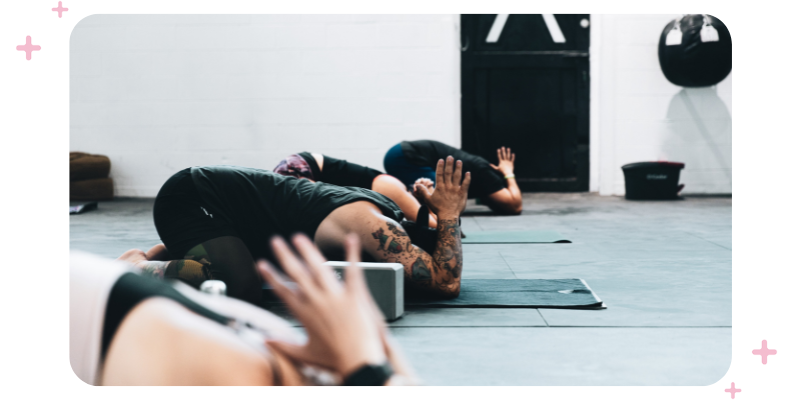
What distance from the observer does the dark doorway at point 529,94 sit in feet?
19.7

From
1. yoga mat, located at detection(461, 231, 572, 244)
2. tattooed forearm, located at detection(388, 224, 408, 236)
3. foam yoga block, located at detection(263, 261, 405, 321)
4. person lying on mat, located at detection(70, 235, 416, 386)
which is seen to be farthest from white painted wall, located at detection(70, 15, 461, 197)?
person lying on mat, located at detection(70, 235, 416, 386)

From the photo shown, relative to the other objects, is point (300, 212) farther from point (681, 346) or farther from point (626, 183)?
point (626, 183)

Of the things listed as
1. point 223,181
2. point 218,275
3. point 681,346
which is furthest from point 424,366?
point 223,181

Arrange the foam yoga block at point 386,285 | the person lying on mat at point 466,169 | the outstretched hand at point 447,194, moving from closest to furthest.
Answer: the foam yoga block at point 386,285 < the outstretched hand at point 447,194 < the person lying on mat at point 466,169

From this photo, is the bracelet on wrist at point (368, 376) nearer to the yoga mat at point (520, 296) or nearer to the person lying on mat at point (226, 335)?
the person lying on mat at point (226, 335)

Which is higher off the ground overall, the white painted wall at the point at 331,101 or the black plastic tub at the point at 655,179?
the white painted wall at the point at 331,101

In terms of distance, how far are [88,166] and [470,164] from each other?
10.5ft

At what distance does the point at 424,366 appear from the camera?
1454 millimetres

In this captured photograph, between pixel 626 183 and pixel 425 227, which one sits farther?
pixel 626 183

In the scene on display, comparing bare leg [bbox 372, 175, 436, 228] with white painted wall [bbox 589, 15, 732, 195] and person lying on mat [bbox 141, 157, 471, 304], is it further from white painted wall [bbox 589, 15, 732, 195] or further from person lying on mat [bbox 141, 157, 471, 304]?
white painted wall [bbox 589, 15, 732, 195]

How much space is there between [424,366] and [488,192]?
3.24 m

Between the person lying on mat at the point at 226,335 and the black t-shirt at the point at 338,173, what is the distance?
7.63 feet

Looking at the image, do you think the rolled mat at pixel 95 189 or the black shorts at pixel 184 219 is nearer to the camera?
the black shorts at pixel 184 219

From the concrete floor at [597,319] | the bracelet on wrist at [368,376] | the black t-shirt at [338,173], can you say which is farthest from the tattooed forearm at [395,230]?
the bracelet on wrist at [368,376]
